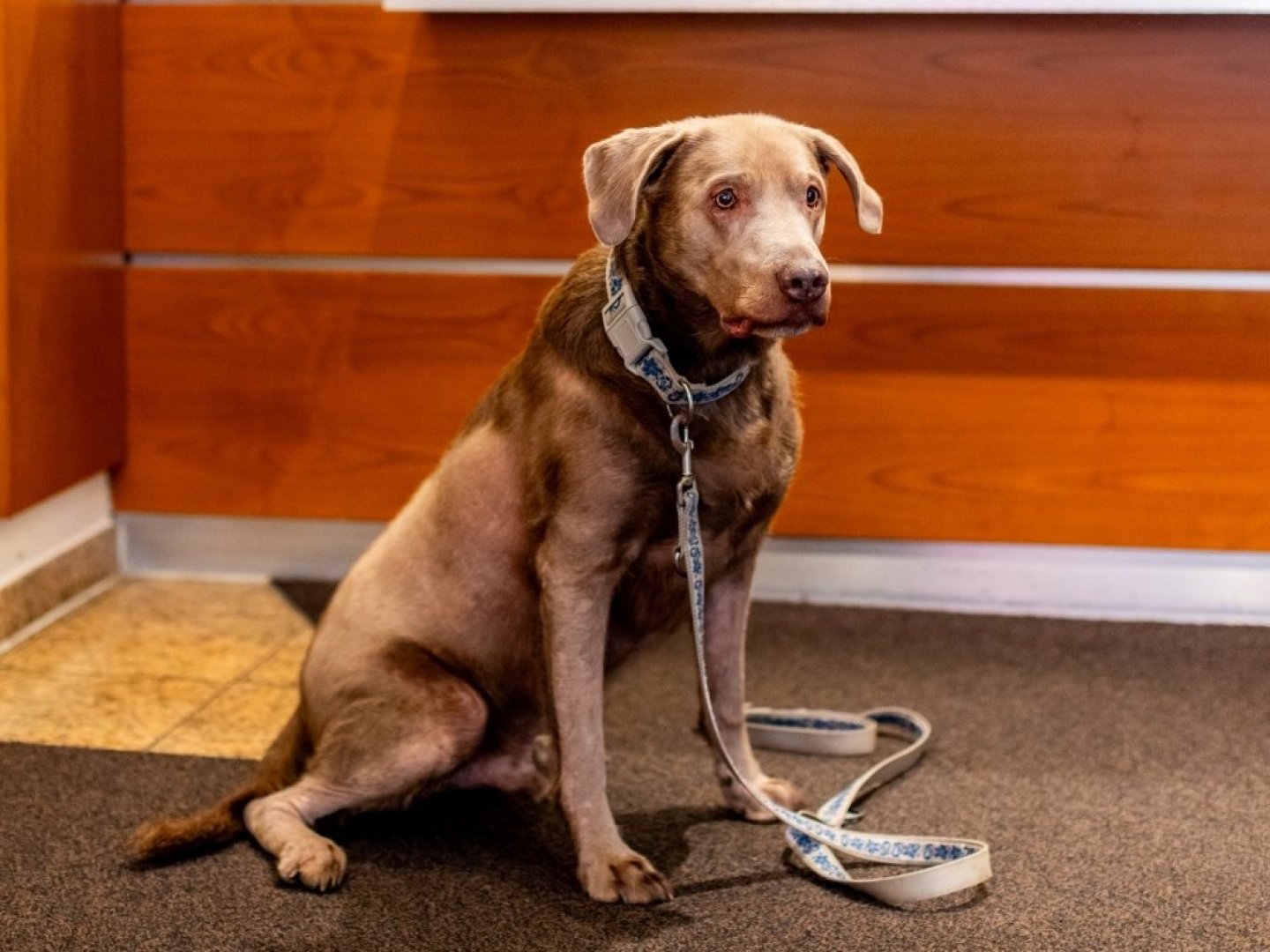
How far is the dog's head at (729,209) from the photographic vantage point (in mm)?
1903

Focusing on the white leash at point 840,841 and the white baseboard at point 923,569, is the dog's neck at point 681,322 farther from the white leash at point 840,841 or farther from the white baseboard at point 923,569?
the white baseboard at point 923,569

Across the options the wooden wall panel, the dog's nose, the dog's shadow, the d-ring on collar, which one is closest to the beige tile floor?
the wooden wall panel

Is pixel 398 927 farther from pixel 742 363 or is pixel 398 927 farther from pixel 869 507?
pixel 869 507

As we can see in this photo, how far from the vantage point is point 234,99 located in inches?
132

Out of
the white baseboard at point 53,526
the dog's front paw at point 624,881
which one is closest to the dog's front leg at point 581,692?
the dog's front paw at point 624,881

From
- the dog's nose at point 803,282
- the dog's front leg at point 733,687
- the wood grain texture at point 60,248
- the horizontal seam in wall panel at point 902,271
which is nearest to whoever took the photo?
the dog's nose at point 803,282

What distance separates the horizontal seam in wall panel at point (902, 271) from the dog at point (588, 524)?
41.7 inches

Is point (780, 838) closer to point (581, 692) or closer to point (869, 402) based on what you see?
point (581, 692)

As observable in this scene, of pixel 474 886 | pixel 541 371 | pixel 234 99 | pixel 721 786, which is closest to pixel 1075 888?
pixel 721 786

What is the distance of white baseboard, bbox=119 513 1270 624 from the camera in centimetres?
335

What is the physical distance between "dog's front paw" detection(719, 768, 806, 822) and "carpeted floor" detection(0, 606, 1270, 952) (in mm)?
26

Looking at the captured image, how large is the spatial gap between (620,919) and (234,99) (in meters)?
2.07

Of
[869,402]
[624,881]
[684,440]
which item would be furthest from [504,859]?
[869,402]

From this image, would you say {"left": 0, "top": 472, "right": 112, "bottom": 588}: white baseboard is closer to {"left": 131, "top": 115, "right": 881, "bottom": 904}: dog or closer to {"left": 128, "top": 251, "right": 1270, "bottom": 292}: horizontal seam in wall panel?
{"left": 128, "top": 251, "right": 1270, "bottom": 292}: horizontal seam in wall panel
